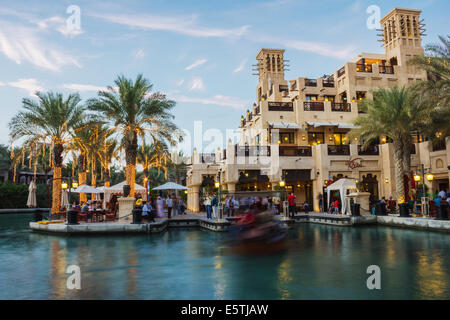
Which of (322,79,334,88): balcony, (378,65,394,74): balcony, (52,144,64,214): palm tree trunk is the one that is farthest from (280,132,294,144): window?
(52,144,64,214): palm tree trunk

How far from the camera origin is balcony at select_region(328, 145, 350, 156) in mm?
29688

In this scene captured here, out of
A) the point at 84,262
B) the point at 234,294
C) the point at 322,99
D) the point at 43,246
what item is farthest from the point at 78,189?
the point at 322,99

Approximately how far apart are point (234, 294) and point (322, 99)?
1275 inches

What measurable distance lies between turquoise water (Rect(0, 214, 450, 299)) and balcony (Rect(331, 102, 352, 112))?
830 inches

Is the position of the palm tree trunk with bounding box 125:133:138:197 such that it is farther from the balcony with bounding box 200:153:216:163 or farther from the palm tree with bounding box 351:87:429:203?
the palm tree with bounding box 351:87:429:203

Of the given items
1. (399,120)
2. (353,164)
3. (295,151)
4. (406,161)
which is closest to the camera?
(399,120)

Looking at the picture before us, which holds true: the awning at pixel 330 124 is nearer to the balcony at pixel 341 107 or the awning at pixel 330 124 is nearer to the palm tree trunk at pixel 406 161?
the balcony at pixel 341 107

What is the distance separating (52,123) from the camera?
75.1ft

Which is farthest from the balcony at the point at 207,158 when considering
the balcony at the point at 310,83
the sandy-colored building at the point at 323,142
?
the balcony at the point at 310,83

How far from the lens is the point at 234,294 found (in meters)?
6.51

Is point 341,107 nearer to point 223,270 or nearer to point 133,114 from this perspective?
point 133,114

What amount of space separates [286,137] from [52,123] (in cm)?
2011

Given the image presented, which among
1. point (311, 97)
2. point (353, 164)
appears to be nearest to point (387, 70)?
point (311, 97)
